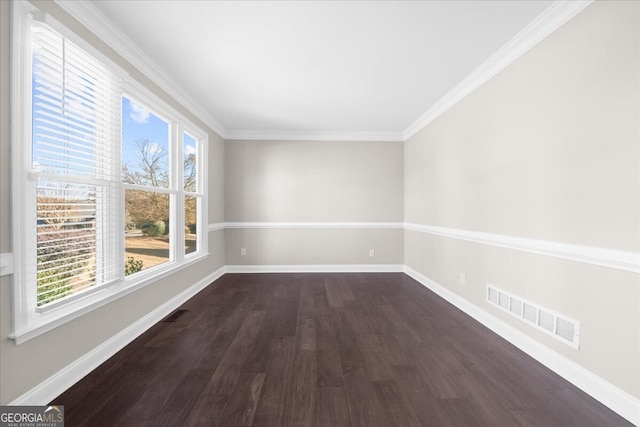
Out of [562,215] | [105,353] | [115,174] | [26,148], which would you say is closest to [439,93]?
[562,215]

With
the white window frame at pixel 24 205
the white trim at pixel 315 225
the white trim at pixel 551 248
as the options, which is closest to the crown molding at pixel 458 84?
the white window frame at pixel 24 205

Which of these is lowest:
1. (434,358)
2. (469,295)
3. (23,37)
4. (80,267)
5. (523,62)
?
(434,358)

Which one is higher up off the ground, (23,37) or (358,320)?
(23,37)

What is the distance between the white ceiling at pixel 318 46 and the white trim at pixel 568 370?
2.51 meters

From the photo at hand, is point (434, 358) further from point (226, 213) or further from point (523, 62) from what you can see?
point (226, 213)

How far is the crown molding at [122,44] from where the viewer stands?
1930 millimetres

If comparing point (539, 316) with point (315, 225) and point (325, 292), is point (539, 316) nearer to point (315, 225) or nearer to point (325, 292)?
point (325, 292)

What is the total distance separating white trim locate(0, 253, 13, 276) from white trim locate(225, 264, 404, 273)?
370cm

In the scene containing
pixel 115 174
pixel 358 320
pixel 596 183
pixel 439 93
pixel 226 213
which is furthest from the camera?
pixel 226 213

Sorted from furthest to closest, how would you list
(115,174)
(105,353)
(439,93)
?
(439,93) → (115,174) → (105,353)

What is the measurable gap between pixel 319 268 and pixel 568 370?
369 cm

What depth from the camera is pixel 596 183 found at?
68.4 inches

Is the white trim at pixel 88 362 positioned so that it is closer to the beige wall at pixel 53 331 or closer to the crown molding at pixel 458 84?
the beige wall at pixel 53 331

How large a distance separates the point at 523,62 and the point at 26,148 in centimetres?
A: 358
